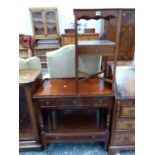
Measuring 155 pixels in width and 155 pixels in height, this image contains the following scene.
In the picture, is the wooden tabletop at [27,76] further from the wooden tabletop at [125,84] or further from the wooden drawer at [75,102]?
the wooden tabletop at [125,84]

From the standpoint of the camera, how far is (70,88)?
1479 mm

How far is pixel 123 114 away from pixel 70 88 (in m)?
0.56

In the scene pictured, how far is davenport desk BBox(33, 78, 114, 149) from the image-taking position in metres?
1.38

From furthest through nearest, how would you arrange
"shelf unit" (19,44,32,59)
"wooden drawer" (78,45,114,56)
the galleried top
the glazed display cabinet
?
"shelf unit" (19,44,32,59), the glazed display cabinet, "wooden drawer" (78,45,114,56), the galleried top

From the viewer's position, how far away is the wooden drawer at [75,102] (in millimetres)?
1386

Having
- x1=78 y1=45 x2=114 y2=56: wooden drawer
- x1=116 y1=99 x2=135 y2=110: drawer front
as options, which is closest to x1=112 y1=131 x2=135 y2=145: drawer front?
x1=116 y1=99 x2=135 y2=110: drawer front

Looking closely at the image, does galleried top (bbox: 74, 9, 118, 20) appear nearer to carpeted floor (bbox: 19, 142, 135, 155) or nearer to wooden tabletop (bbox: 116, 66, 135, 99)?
wooden tabletop (bbox: 116, 66, 135, 99)

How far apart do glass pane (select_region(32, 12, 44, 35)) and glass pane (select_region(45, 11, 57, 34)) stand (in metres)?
0.16

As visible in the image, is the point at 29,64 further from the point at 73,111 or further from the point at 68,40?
the point at 68,40
